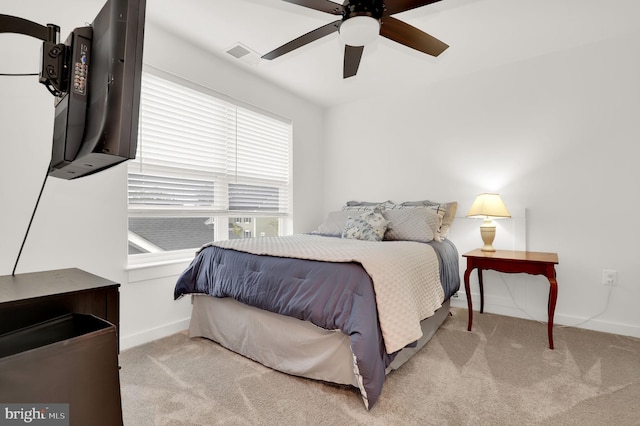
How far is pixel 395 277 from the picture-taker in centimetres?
182

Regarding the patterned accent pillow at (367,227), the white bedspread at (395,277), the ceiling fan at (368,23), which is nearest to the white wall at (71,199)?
the white bedspread at (395,277)

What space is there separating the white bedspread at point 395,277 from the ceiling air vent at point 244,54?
67.8 inches

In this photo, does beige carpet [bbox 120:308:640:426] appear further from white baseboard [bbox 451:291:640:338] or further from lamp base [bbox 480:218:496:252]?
lamp base [bbox 480:218:496:252]

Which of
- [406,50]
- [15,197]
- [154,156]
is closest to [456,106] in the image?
[406,50]

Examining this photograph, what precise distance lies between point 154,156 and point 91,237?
2.54 ft

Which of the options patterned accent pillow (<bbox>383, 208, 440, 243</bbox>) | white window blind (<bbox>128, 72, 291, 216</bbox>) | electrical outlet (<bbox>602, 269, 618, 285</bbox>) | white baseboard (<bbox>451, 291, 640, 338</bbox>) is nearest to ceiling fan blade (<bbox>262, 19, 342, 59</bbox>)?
white window blind (<bbox>128, 72, 291, 216</bbox>)

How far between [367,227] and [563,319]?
6.20 ft

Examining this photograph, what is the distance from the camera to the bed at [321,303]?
1639 mm

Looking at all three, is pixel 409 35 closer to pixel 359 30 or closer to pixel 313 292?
pixel 359 30

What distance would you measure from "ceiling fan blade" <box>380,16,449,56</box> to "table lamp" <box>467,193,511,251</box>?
54.6 inches

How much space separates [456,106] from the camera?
338 cm

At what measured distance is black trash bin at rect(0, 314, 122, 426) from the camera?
70 cm

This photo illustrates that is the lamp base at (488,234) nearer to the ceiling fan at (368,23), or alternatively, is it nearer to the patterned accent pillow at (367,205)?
the patterned accent pillow at (367,205)

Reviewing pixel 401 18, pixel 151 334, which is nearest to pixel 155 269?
pixel 151 334
